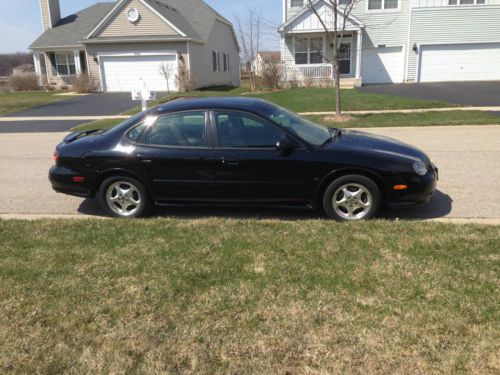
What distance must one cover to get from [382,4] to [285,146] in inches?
1059

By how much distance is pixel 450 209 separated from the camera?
6004mm

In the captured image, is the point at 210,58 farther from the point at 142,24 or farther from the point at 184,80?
the point at 184,80

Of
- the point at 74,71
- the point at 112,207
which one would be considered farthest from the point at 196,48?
the point at 112,207

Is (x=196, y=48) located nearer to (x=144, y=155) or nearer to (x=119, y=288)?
(x=144, y=155)

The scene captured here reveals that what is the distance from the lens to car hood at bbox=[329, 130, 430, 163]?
18.4 ft

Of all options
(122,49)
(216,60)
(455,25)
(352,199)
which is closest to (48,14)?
(122,49)

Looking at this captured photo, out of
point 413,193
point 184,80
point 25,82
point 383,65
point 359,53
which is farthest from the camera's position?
point 25,82

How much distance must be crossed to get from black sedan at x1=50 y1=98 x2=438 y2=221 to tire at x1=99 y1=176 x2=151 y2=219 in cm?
1

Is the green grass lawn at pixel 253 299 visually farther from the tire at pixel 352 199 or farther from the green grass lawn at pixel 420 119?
the green grass lawn at pixel 420 119

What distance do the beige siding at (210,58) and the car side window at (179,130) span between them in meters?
24.0

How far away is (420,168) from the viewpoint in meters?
5.51

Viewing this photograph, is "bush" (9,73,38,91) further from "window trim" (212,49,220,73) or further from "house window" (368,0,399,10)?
"house window" (368,0,399,10)

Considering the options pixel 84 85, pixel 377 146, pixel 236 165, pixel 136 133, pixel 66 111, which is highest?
pixel 84 85

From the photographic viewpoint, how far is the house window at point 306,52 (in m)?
29.0
